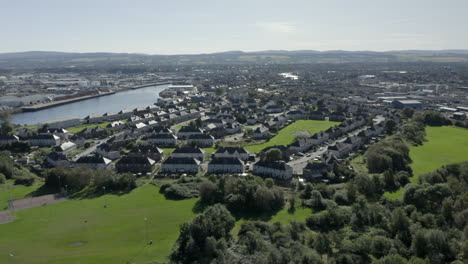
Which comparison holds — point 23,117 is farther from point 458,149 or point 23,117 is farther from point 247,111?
point 458,149

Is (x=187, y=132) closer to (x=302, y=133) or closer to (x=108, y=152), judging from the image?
(x=108, y=152)

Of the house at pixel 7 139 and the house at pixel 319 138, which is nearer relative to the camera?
the house at pixel 319 138

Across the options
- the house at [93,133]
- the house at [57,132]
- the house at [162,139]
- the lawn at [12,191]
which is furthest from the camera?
the house at [93,133]

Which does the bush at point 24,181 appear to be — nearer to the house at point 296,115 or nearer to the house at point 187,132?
the house at point 187,132

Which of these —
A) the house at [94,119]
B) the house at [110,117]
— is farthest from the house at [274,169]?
the house at [110,117]

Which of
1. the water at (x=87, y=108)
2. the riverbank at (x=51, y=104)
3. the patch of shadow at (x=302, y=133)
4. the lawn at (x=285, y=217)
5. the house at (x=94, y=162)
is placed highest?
the house at (x=94, y=162)

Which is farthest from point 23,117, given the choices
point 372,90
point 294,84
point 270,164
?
point 372,90

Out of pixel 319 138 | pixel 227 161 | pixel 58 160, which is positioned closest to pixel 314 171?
pixel 227 161

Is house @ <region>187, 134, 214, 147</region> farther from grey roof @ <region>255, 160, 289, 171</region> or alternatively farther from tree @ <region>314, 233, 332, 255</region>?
tree @ <region>314, 233, 332, 255</region>
